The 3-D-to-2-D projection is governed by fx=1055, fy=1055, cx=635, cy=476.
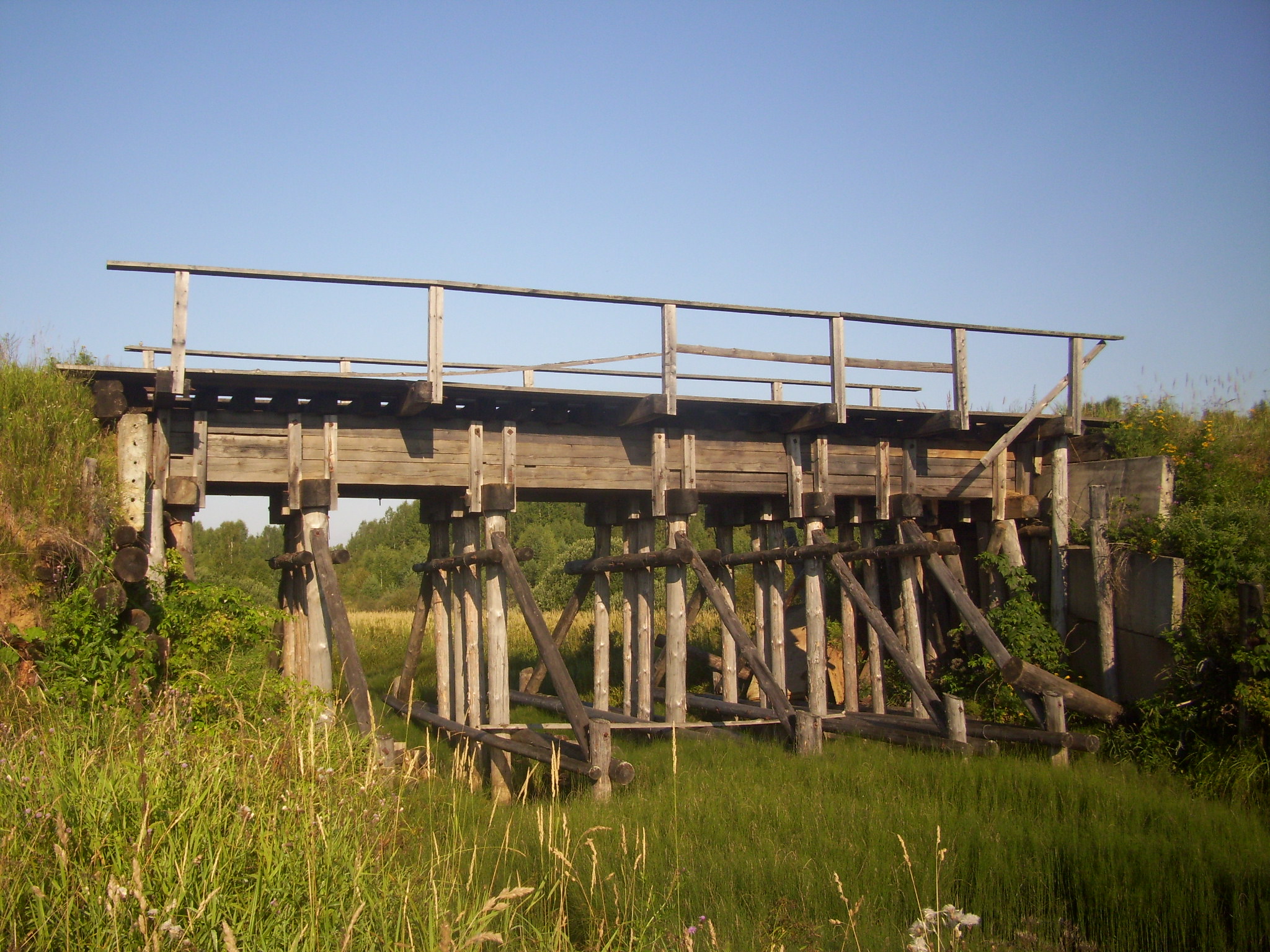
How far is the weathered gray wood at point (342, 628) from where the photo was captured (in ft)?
30.7

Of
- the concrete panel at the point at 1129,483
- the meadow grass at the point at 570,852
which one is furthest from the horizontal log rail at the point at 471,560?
the concrete panel at the point at 1129,483

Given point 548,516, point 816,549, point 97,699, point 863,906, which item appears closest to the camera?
point 863,906

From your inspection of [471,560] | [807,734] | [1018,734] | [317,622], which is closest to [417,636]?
[471,560]

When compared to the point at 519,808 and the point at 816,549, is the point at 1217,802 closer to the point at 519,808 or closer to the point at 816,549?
the point at 816,549

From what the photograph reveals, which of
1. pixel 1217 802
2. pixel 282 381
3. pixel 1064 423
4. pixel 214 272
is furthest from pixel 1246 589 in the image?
pixel 214 272

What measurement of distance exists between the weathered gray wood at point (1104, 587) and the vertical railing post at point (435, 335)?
7708 mm

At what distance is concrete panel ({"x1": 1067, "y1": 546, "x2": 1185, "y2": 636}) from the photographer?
11211mm

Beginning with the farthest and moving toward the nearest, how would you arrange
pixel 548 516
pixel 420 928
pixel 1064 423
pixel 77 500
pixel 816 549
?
pixel 548 516 → pixel 1064 423 → pixel 816 549 → pixel 77 500 → pixel 420 928

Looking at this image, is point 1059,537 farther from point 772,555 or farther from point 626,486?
point 626,486

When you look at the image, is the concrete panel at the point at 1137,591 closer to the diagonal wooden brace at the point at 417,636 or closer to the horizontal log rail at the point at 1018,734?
the horizontal log rail at the point at 1018,734

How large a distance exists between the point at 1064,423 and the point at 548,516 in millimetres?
40737

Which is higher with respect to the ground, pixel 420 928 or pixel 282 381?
pixel 282 381

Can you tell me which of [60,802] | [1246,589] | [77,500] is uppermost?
[77,500]

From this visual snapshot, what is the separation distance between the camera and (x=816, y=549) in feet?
39.2
